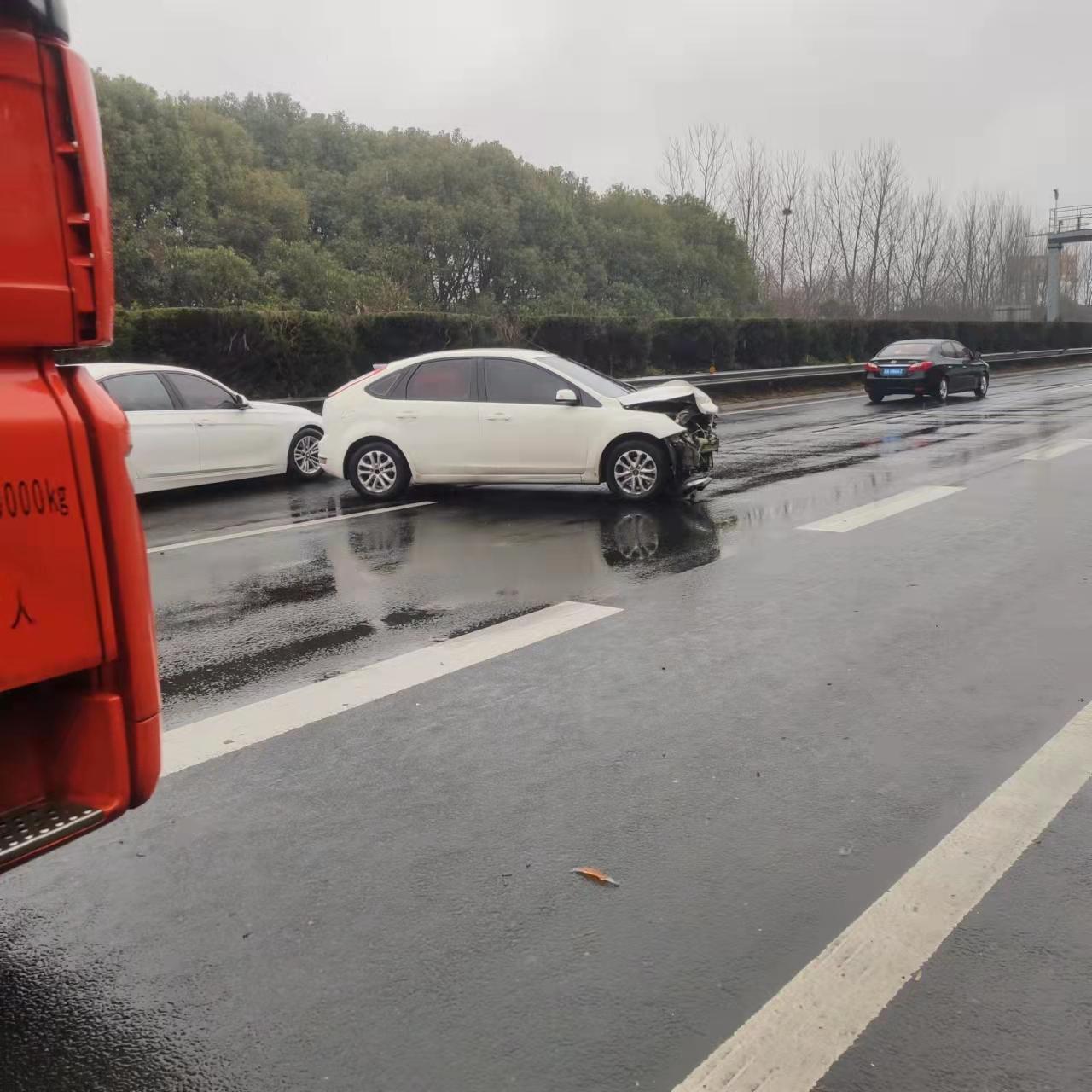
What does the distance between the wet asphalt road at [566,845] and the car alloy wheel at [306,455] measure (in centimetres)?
577

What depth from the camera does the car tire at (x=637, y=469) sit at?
11.0 metres

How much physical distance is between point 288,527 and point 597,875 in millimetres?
7364

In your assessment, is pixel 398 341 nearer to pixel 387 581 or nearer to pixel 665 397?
pixel 665 397

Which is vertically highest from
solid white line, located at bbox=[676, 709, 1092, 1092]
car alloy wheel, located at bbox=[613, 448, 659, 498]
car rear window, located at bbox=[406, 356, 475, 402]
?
car rear window, located at bbox=[406, 356, 475, 402]

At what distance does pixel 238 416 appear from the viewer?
1301cm

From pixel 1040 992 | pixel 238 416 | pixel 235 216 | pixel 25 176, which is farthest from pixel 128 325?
pixel 235 216

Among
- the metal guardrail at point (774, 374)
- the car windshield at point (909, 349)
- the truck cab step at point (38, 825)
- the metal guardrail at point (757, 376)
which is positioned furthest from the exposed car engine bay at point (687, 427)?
the car windshield at point (909, 349)

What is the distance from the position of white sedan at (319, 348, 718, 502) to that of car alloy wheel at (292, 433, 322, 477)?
185cm

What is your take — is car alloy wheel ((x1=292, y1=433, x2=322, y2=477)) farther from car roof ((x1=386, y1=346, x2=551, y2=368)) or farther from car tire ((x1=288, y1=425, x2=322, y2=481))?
car roof ((x1=386, y1=346, x2=551, y2=368))

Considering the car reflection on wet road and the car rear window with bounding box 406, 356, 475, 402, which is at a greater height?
the car rear window with bounding box 406, 356, 475, 402

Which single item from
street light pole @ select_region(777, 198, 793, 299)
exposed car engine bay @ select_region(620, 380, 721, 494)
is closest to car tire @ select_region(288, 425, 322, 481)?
exposed car engine bay @ select_region(620, 380, 721, 494)

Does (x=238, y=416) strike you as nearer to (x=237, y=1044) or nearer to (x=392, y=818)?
(x=392, y=818)

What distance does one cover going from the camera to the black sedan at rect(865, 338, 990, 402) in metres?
25.9

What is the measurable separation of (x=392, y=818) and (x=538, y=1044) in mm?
1425
